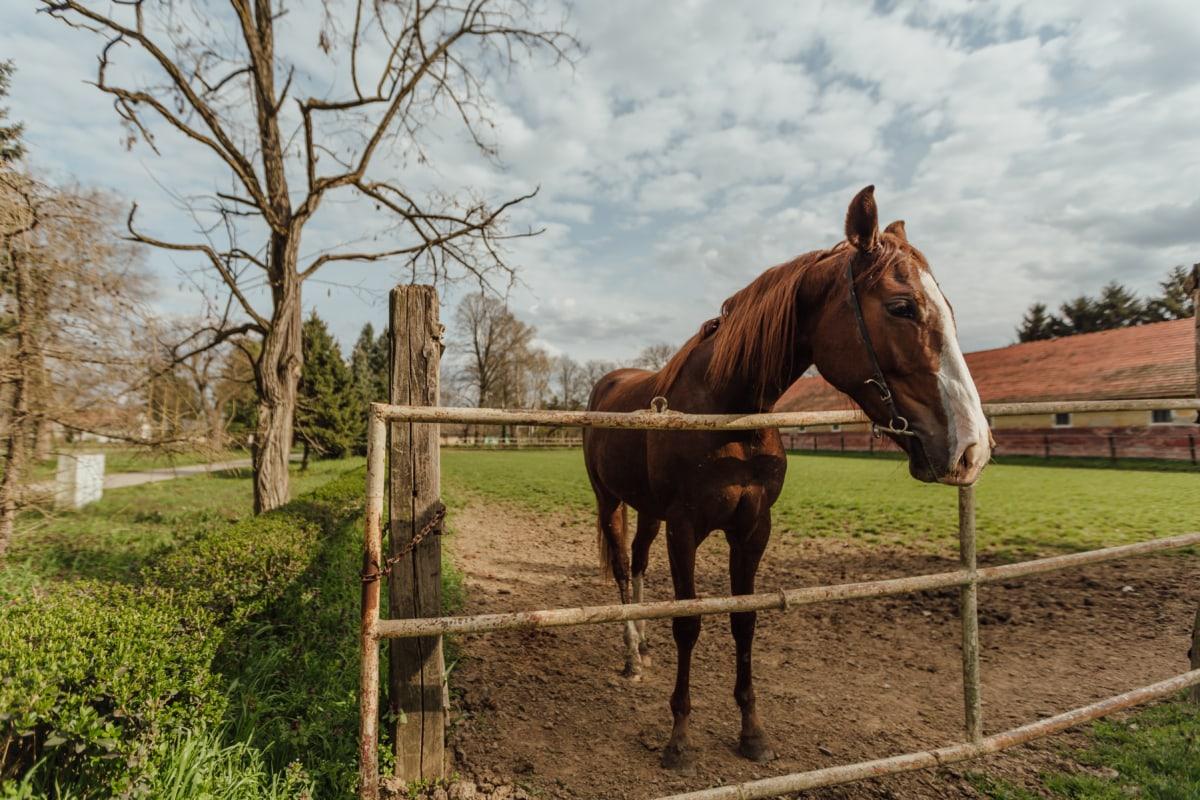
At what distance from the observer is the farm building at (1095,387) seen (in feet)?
59.2

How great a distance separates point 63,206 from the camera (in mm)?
4457

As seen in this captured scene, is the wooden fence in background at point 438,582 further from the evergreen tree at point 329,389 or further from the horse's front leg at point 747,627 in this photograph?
the evergreen tree at point 329,389

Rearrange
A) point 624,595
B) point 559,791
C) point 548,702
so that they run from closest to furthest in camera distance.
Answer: point 559,791, point 548,702, point 624,595

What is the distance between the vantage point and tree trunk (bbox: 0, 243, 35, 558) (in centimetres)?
427

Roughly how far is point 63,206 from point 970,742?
714cm

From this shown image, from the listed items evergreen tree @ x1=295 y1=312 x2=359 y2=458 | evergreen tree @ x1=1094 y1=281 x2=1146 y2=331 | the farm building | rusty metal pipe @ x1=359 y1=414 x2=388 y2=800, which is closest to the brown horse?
rusty metal pipe @ x1=359 y1=414 x2=388 y2=800

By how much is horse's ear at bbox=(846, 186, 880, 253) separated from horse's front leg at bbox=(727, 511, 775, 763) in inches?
53.3

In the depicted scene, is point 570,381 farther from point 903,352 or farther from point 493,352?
point 903,352

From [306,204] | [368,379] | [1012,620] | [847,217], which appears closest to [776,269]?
[847,217]

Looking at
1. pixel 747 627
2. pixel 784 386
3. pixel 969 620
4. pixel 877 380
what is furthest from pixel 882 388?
pixel 747 627

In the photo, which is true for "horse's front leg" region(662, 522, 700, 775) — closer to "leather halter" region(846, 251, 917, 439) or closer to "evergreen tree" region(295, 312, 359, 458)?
"leather halter" region(846, 251, 917, 439)

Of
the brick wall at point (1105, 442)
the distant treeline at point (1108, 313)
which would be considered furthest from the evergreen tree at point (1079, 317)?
the brick wall at point (1105, 442)

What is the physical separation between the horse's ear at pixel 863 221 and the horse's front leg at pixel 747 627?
1.35 metres

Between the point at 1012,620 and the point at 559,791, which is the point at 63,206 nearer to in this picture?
the point at 559,791
